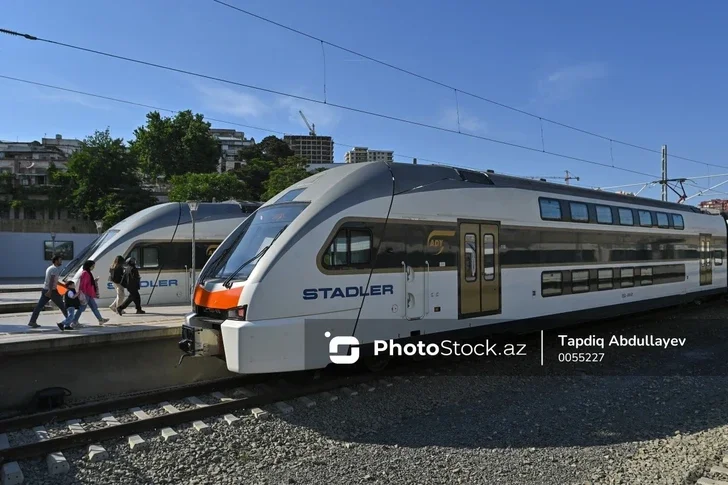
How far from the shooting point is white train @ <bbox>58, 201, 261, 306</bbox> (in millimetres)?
14031

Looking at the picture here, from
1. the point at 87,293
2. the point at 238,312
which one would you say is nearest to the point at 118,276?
the point at 87,293

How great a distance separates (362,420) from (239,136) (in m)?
153

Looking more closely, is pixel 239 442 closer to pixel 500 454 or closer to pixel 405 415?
pixel 405 415

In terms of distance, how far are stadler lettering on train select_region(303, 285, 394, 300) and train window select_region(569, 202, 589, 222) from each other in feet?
19.1

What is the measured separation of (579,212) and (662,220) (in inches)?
192

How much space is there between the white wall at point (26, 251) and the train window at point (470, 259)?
108 feet

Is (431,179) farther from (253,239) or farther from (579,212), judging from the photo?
(579,212)

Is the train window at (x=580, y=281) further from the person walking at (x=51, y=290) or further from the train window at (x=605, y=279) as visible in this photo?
the person walking at (x=51, y=290)

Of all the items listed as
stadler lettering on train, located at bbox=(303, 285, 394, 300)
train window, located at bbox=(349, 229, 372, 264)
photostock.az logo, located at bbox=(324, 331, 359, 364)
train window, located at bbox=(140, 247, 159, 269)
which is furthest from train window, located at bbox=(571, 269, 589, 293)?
train window, located at bbox=(140, 247, 159, 269)

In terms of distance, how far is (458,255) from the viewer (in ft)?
31.5

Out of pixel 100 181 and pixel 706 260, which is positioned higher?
pixel 100 181

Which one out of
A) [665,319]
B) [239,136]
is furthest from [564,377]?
[239,136]

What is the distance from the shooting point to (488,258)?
10148mm

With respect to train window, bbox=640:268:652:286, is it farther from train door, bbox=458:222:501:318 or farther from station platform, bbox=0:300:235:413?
station platform, bbox=0:300:235:413
